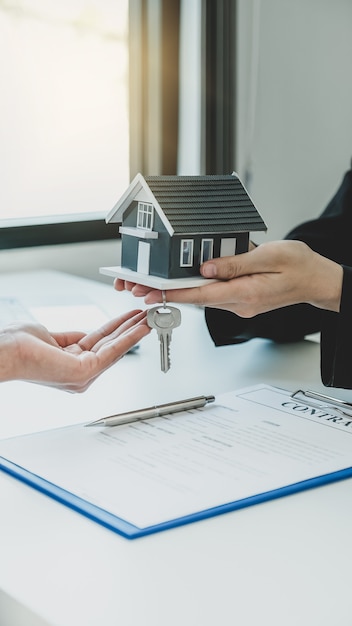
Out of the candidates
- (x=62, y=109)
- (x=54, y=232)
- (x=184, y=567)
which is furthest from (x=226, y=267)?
(x=62, y=109)

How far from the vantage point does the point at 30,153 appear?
192 cm

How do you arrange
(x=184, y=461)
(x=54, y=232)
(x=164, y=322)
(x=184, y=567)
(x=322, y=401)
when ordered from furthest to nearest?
(x=54, y=232)
(x=322, y=401)
(x=164, y=322)
(x=184, y=461)
(x=184, y=567)

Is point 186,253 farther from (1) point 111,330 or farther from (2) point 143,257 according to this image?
(1) point 111,330

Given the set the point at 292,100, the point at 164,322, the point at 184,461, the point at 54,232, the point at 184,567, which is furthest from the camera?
the point at 292,100

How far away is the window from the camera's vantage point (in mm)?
1854

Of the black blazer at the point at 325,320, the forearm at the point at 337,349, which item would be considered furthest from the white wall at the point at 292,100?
the forearm at the point at 337,349

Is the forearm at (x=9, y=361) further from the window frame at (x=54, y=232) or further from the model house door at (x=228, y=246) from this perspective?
the window frame at (x=54, y=232)

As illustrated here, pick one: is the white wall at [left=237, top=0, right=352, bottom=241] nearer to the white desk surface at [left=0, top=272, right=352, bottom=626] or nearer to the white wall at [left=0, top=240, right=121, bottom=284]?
the white wall at [left=0, top=240, right=121, bottom=284]

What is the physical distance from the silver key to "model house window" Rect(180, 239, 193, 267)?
5cm

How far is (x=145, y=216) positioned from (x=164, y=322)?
0.12 m

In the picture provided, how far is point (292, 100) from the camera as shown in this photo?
2.15 metres

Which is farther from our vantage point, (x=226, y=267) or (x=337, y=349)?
(x=337, y=349)

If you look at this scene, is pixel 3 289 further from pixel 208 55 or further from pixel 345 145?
pixel 345 145

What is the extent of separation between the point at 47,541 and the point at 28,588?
7 centimetres
